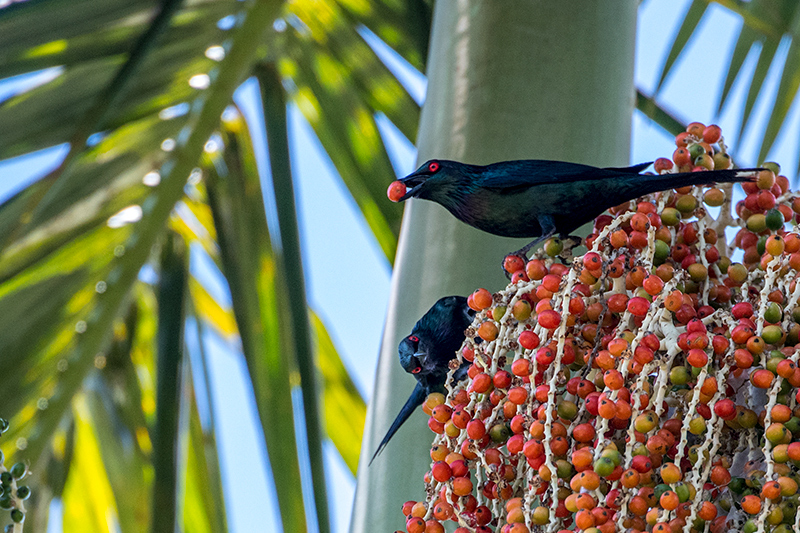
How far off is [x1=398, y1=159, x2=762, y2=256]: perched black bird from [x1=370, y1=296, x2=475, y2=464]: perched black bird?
73mm

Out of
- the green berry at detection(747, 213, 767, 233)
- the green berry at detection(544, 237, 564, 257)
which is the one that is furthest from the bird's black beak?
the green berry at detection(747, 213, 767, 233)

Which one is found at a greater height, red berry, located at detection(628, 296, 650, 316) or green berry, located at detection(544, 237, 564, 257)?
green berry, located at detection(544, 237, 564, 257)

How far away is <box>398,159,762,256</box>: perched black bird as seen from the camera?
0.65 m

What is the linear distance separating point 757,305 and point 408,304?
1.10 feet

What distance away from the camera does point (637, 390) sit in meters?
0.53

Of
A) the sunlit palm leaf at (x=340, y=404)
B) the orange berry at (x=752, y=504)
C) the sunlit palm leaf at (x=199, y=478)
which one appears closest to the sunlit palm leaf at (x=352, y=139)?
the sunlit palm leaf at (x=340, y=404)

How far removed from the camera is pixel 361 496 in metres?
0.81

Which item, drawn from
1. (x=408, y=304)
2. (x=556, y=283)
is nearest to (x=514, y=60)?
(x=408, y=304)

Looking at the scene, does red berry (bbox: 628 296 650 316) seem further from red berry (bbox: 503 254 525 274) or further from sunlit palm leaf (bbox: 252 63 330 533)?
sunlit palm leaf (bbox: 252 63 330 533)

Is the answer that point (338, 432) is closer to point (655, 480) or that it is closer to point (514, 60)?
point (514, 60)

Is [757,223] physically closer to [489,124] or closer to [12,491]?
[489,124]

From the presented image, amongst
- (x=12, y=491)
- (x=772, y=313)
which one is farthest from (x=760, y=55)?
(x=12, y=491)

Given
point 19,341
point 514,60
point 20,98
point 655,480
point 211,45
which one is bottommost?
point 655,480

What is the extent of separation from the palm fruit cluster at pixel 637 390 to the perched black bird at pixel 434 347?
65 mm
